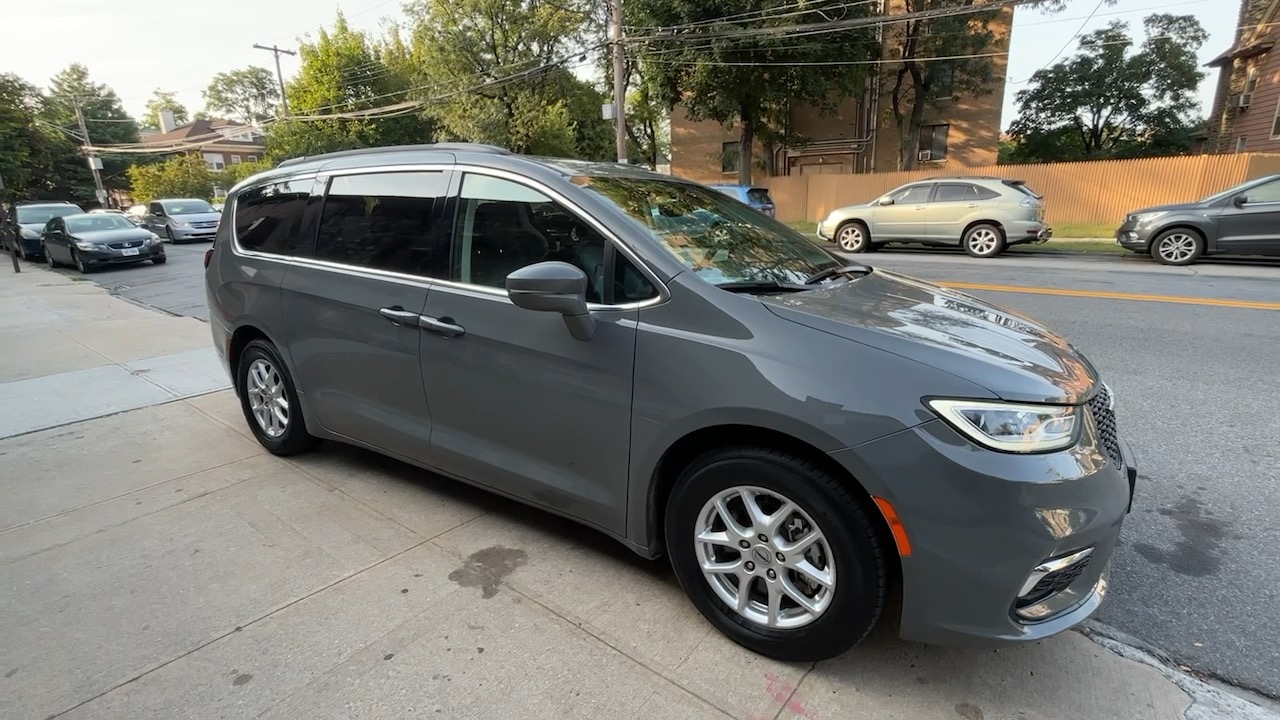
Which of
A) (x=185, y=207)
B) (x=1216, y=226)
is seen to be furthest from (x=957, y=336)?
(x=185, y=207)

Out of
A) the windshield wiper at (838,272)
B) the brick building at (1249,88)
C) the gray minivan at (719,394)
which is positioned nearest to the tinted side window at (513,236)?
Result: the gray minivan at (719,394)

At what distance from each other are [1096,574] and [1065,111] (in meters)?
42.7

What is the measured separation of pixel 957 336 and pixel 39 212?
25.7 metres

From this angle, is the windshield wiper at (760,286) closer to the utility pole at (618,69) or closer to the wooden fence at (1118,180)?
the utility pole at (618,69)

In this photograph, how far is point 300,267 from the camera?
362cm

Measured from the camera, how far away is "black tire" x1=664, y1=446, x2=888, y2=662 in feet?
6.59

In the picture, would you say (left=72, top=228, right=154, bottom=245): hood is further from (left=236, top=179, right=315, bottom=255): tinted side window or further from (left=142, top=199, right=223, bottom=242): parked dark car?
(left=236, top=179, right=315, bottom=255): tinted side window

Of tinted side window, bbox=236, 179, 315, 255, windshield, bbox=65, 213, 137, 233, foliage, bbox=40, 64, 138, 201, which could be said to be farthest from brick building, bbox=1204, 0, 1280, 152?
foliage, bbox=40, 64, 138, 201

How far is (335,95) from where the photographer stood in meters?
35.3

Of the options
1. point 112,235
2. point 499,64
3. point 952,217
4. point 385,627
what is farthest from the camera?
point 499,64

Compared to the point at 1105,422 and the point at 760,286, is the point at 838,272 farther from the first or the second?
the point at 1105,422

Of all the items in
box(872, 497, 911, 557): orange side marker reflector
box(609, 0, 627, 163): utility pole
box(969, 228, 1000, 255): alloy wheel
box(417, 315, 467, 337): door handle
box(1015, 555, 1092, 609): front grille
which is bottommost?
box(969, 228, 1000, 255): alloy wheel

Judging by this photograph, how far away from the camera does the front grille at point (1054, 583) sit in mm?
1950

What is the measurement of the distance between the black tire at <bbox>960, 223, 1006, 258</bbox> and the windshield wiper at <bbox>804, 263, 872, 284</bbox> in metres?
11.8
